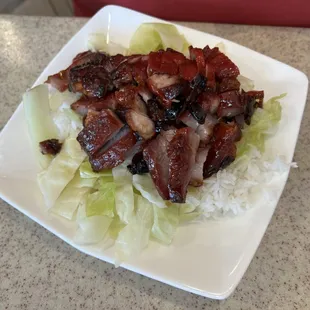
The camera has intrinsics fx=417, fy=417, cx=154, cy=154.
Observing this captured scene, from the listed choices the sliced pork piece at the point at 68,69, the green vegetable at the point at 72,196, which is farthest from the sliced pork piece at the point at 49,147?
the sliced pork piece at the point at 68,69

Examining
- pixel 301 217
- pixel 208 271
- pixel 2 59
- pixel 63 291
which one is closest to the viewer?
pixel 208 271

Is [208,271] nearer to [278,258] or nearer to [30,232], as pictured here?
[278,258]

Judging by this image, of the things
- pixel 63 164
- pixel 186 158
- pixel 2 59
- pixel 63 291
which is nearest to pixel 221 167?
pixel 186 158

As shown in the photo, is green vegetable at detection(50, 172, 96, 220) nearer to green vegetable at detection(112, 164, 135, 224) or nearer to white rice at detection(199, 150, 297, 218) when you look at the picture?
green vegetable at detection(112, 164, 135, 224)

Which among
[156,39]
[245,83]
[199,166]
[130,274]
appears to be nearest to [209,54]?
[245,83]

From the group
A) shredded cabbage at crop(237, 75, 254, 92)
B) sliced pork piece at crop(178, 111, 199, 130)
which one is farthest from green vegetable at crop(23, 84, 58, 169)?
shredded cabbage at crop(237, 75, 254, 92)
